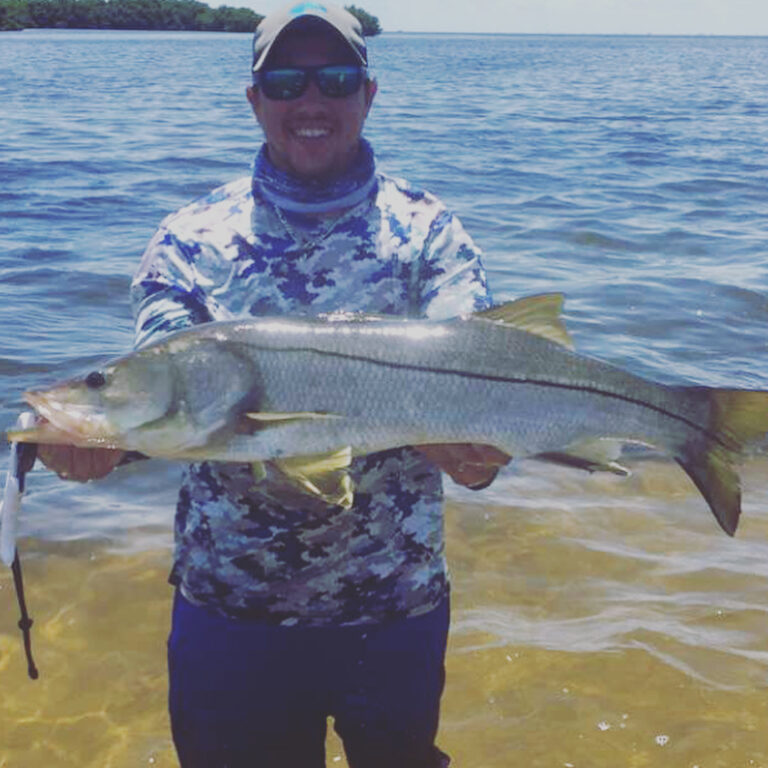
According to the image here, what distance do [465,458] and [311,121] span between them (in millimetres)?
1060

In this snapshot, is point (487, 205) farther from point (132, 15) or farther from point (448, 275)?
point (132, 15)

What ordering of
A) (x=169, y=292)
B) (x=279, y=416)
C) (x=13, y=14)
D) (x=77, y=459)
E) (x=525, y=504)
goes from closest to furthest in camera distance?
(x=279, y=416)
(x=77, y=459)
(x=169, y=292)
(x=525, y=504)
(x=13, y=14)

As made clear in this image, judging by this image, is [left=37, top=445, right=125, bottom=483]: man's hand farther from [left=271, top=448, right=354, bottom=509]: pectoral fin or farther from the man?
[left=271, top=448, right=354, bottom=509]: pectoral fin

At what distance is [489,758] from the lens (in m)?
4.43

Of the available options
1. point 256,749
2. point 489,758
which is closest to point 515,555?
point 489,758

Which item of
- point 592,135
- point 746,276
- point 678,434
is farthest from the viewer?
point 592,135

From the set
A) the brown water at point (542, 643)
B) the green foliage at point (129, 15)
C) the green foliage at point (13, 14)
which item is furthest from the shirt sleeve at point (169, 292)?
the green foliage at point (129, 15)

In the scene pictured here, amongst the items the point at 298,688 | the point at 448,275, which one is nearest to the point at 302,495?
the point at 298,688

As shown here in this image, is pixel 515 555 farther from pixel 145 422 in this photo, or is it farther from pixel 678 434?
pixel 145 422

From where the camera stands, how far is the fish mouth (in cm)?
278

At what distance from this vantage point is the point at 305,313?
314cm

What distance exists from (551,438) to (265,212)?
105cm

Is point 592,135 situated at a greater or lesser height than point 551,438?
lesser

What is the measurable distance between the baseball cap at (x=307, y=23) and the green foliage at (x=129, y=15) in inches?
4779
